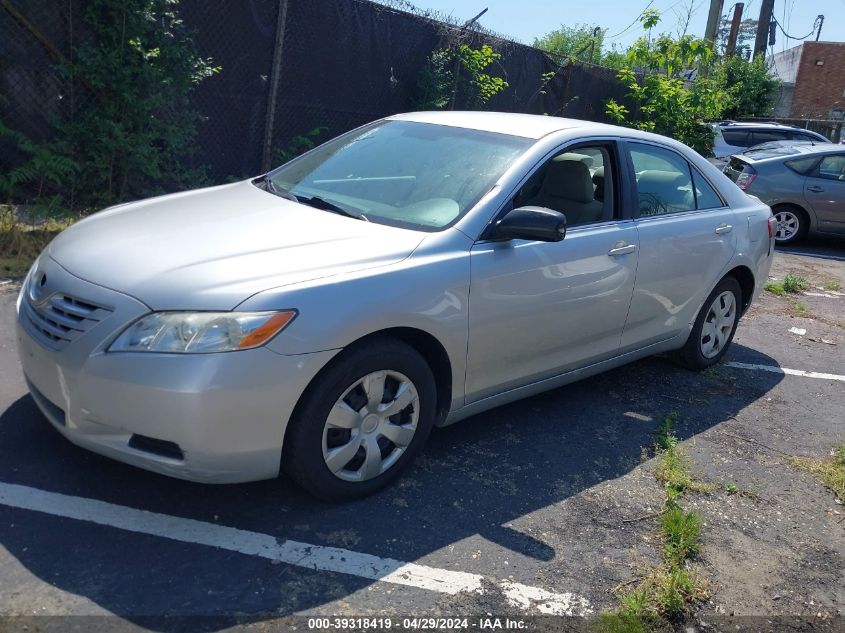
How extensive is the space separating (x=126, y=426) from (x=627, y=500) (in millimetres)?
2311

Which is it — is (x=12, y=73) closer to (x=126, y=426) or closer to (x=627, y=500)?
(x=126, y=426)

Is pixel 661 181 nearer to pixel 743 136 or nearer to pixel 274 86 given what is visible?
pixel 274 86

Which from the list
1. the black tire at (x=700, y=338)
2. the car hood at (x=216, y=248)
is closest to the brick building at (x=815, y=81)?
the black tire at (x=700, y=338)

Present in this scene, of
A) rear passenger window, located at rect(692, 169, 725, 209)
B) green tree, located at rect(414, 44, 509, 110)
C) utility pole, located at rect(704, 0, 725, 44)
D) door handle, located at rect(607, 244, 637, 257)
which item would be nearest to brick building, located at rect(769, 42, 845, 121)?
utility pole, located at rect(704, 0, 725, 44)

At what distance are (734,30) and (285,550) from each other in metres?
42.1

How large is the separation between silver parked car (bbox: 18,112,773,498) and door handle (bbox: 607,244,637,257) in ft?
0.05

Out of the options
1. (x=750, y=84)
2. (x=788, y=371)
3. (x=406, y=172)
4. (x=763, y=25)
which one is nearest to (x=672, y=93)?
(x=788, y=371)

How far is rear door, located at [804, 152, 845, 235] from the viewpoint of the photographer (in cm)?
1185

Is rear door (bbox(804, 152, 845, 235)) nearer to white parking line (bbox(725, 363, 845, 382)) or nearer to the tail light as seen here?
the tail light

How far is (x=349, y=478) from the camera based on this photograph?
11.7 feet

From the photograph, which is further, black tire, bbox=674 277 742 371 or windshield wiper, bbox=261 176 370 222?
black tire, bbox=674 277 742 371

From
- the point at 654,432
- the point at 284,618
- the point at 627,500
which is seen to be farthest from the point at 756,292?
the point at 284,618

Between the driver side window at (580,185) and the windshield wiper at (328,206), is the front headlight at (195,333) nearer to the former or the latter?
the windshield wiper at (328,206)

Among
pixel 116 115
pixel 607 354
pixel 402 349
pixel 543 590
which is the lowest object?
pixel 543 590
